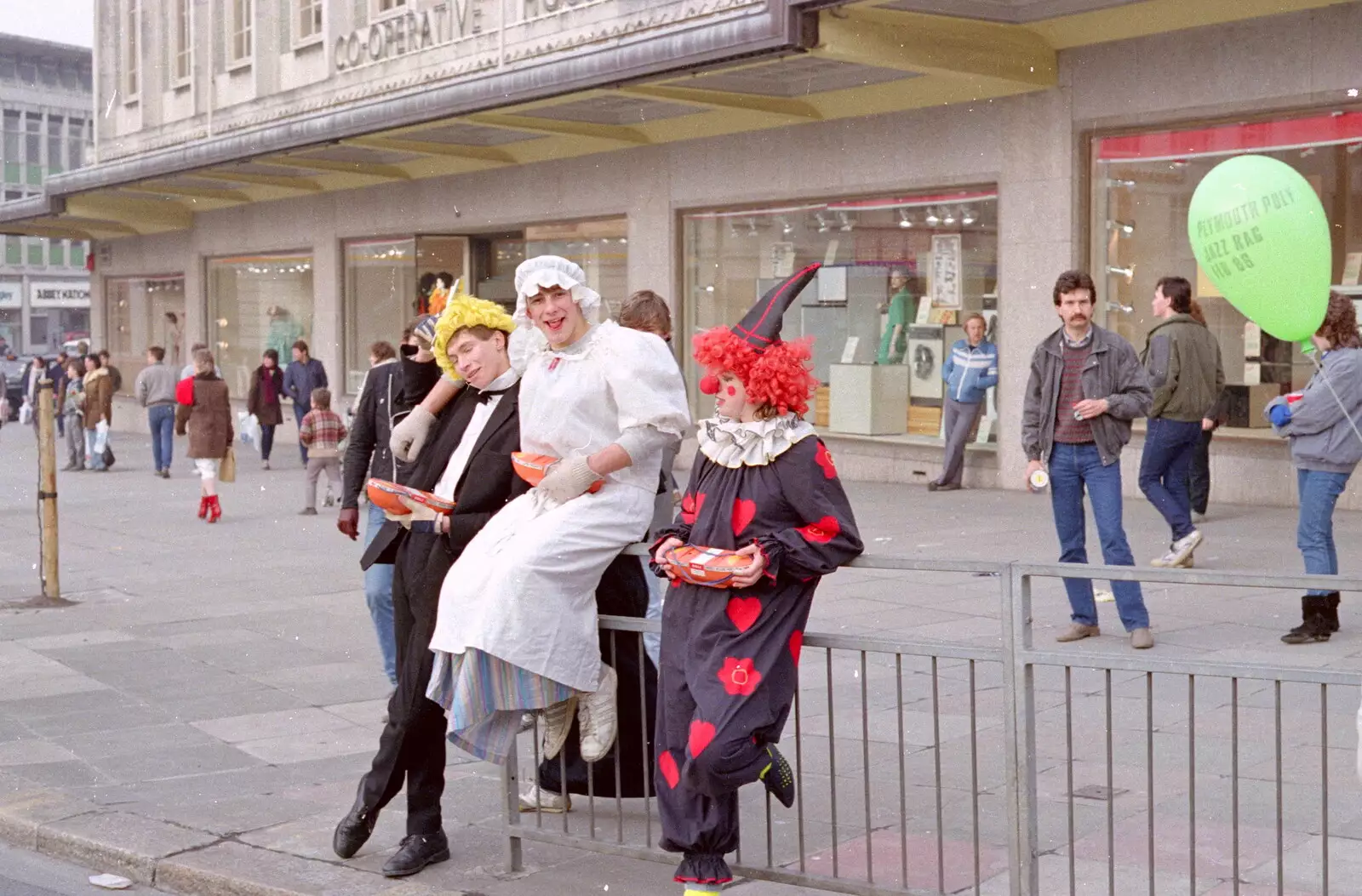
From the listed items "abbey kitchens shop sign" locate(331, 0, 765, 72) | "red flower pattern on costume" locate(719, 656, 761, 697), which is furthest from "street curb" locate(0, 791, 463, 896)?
"abbey kitchens shop sign" locate(331, 0, 765, 72)

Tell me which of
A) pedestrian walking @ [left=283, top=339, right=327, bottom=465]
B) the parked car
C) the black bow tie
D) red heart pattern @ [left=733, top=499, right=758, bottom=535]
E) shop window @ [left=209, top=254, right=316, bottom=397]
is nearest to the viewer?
red heart pattern @ [left=733, top=499, right=758, bottom=535]

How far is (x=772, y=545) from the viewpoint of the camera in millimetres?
4328

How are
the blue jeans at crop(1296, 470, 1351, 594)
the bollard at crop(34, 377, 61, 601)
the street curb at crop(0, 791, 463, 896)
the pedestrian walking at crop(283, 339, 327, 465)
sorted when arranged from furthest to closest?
the pedestrian walking at crop(283, 339, 327, 465) → the bollard at crop(34, 377, 61, 601) → the blue jeans at crop(1296, 470, 1351, 594) → the street curb at crop(0, 791, 463, 896)

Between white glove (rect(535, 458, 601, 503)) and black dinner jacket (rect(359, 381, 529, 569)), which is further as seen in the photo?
black dinner jacket (rect(359, 381, 529, 569))

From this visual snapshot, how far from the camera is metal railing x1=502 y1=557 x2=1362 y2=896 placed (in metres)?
4.11

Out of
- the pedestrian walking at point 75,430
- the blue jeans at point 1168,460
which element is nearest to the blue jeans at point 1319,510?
the blue jeans at point 1168,460

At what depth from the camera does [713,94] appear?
16641 millimetres

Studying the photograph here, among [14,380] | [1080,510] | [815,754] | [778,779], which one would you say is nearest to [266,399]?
[1080,510]

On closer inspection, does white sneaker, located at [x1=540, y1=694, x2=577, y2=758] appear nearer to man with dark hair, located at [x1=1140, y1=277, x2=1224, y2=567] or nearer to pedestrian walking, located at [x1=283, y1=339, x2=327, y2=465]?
man with dark hair, located at [x1=1140, y1=277, x2=1224, y2=567]

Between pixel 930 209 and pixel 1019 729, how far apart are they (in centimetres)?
1273

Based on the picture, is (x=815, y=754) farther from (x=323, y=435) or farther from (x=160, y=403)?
(x=160, y=403)

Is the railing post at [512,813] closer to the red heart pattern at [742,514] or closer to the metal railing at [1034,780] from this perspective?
the metal railing at [1034,780]

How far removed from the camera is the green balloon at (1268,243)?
5.43 m

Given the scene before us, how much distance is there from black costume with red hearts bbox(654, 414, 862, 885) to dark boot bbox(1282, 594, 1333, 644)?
4.11 m
